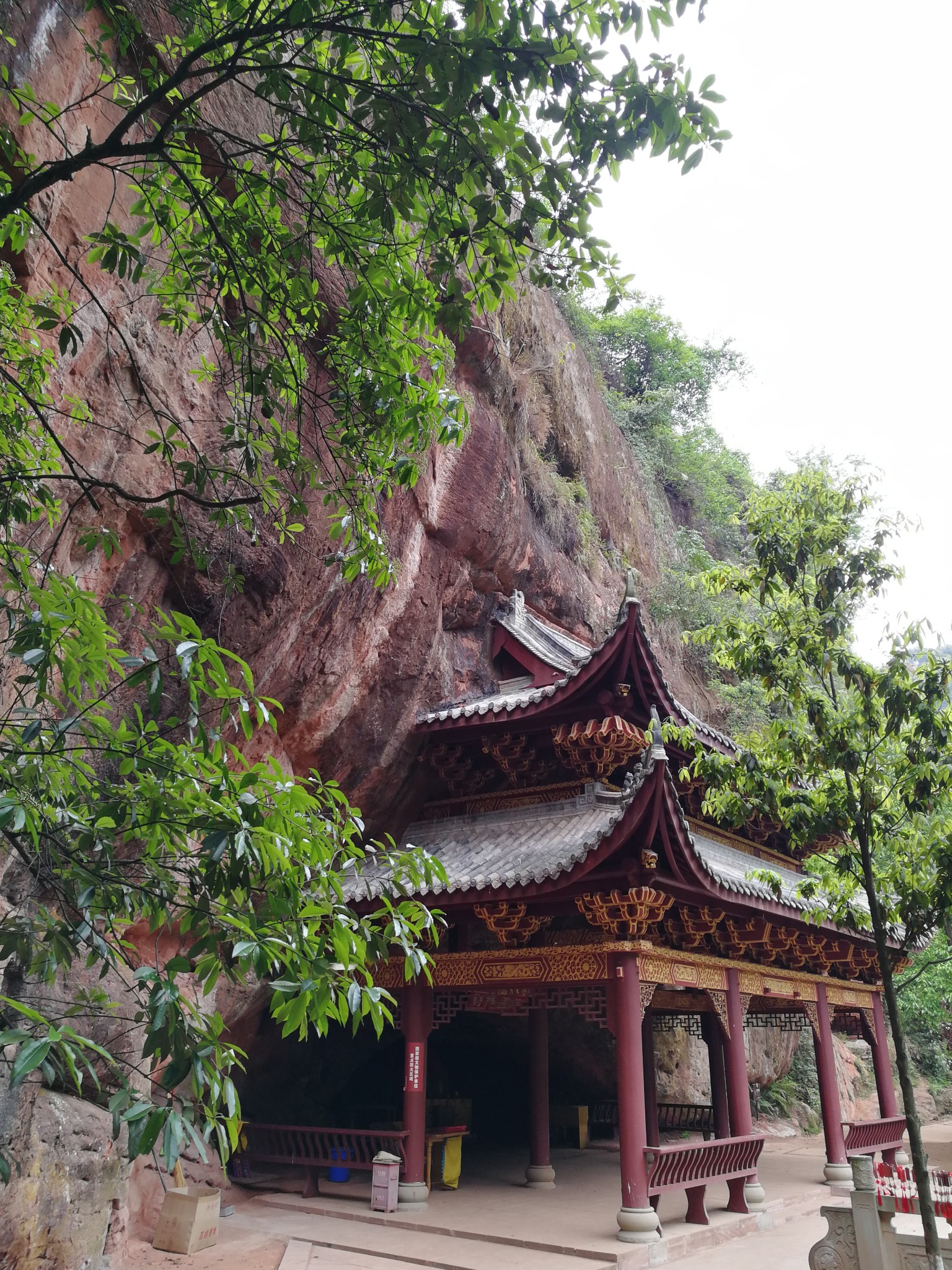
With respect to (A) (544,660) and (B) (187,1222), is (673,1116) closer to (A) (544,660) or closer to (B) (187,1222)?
(A) (544,660)

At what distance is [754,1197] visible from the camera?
9.44m

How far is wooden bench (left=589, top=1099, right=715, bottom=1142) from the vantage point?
14.3 metres

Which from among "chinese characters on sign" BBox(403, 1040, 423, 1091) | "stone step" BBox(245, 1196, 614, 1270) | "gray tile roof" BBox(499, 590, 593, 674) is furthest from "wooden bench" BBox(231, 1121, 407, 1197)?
"gray tile roof" BBox(499, 590, 593, 674)

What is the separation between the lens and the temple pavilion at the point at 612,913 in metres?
8.30

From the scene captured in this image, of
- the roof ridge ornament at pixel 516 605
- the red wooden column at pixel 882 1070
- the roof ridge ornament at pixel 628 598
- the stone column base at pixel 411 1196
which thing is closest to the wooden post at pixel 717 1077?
the red wooden column at pixel 882 1070

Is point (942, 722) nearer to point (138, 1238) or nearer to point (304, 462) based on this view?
point (304, 462)

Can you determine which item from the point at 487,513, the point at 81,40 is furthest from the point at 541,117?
the point at 487,513

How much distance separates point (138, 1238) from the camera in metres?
7.71

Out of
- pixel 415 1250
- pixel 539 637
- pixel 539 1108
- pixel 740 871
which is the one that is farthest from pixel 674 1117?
pixel 415 1250

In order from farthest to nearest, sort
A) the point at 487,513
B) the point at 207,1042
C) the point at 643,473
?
the point at 643,473 < the point at 487,513 < the point at 207,1042

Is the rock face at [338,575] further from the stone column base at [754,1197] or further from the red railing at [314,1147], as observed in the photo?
the stone column base at [754,1197]

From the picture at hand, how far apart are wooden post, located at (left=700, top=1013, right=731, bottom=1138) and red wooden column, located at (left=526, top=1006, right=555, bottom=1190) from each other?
2771 mm

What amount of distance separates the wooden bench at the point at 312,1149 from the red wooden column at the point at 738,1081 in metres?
3.59

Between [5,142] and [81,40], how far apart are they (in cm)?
387
